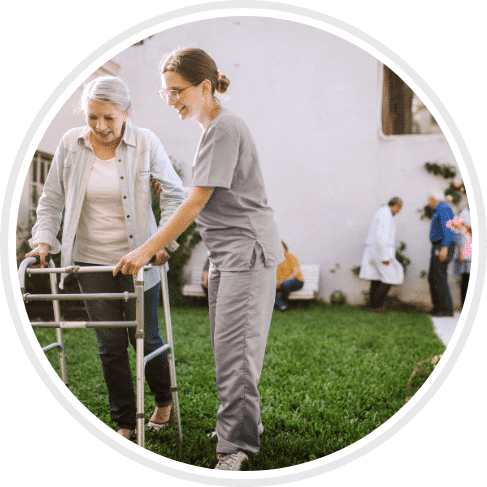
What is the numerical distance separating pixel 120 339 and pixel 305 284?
1629 mm

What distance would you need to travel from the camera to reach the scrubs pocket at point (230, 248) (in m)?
1.70

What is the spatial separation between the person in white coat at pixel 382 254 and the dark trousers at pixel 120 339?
51.0 inches

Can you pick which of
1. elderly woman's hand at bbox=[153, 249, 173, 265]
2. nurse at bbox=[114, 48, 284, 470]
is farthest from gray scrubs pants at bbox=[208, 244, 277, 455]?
elderly woman's hand at bbox=[153, 249, 173, 265]

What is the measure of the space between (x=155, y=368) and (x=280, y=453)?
1.95ft

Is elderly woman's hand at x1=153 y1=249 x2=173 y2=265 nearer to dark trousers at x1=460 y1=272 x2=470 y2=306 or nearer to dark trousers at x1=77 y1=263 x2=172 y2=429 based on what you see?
dark trousers at x1=77 y1=263 x2=172 y2=429

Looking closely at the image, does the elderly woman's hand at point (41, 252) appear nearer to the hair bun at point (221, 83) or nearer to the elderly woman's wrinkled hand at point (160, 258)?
the elderly woman's wrinkled hand at point (160, 258)

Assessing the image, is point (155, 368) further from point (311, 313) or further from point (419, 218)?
point (311, 313)

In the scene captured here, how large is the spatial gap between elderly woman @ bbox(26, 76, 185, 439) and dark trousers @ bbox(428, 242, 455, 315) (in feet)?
4.56

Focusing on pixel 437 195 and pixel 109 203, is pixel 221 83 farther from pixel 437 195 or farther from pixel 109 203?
pixel 437 195

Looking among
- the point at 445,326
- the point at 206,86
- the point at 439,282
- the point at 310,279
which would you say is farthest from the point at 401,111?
the point at 206,86

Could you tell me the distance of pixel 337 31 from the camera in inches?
74.4

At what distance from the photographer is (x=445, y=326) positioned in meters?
3.22

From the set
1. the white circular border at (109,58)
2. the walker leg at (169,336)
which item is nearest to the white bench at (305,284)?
the white circular border at (109,58)

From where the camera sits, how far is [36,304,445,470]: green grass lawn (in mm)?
2080
